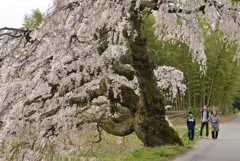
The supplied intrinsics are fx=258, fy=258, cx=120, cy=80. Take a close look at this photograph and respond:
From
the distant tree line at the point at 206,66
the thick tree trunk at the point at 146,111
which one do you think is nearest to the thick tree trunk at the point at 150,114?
the thick tree trunk at the point at 146,111

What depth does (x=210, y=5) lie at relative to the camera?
5.31m

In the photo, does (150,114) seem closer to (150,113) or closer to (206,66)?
(150,113)

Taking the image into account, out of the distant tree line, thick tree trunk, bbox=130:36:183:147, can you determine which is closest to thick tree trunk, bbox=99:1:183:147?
thick tree trunk, bbox=130:36:183:147

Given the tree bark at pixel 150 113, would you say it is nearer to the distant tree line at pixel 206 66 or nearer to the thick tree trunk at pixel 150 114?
the thick tree trunk at pixel 150 114

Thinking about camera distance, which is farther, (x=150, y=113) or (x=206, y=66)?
(x=206, y=66)

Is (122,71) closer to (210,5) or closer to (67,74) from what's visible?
(67,74)

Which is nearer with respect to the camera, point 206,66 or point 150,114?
point 150,114

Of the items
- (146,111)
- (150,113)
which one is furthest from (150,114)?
(146,111)

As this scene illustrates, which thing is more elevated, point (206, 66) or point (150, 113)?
point (206, 66)

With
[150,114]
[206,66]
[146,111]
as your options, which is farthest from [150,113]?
[206,66]

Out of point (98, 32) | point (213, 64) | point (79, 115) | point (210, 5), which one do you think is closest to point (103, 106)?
point (79, 115)

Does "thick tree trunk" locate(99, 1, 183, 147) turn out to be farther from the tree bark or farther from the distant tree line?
the distant tree line

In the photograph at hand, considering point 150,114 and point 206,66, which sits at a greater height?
point 206,66

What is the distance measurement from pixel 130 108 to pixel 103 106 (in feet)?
4.19
